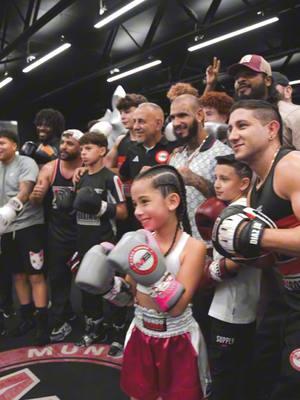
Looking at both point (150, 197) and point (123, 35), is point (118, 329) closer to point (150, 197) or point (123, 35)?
point (150, 197)

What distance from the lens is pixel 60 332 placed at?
274cm

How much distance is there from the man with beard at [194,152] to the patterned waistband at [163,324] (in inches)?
25.6

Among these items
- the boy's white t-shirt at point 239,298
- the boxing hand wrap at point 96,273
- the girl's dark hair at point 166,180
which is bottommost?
the boy's white t-shirt at point 239,298

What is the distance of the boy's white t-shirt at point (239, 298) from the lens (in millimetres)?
1703

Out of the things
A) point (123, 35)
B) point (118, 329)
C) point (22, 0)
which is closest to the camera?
point (118, 329)

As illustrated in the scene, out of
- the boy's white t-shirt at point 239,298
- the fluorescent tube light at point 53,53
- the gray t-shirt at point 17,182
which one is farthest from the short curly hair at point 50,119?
the fluorescent tube light at point 53,53

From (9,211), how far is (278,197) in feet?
5.85

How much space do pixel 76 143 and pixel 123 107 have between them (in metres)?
0.62

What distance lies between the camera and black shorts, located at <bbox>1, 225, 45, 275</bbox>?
8.92 feet

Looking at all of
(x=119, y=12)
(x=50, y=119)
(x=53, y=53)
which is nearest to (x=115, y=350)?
(x=50, y=119)

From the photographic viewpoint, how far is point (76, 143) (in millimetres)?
2754

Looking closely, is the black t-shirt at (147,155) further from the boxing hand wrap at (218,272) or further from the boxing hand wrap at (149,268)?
the boxing hand wrap at (149,268)

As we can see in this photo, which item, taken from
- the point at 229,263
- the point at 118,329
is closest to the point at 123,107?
the point at 118,329

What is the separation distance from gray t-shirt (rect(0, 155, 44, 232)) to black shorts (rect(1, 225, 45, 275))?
0.17 feet
